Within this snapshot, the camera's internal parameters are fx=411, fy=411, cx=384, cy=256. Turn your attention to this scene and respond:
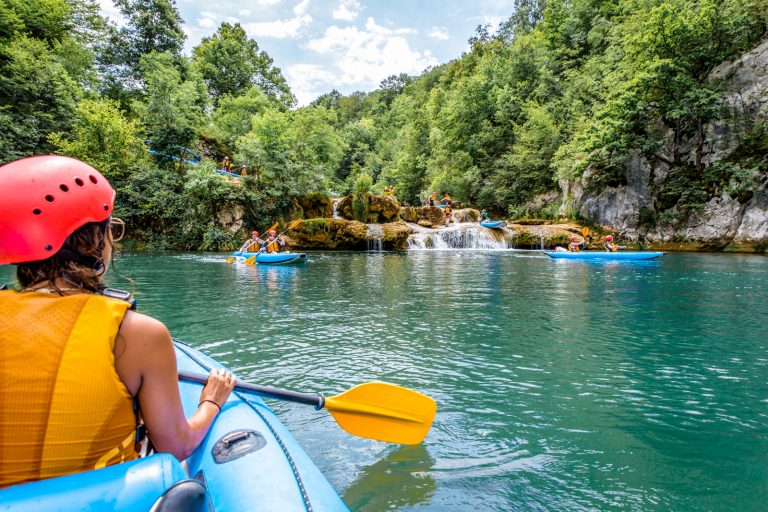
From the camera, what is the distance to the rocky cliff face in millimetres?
16797

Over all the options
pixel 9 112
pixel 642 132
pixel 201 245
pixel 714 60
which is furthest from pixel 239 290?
pixel 714 60

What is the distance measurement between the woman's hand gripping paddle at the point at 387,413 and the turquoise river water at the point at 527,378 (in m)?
0.16

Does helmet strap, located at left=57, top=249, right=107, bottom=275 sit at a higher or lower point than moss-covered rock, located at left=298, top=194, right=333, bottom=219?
lower

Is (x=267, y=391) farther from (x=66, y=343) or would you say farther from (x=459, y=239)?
(x=459, y=239)

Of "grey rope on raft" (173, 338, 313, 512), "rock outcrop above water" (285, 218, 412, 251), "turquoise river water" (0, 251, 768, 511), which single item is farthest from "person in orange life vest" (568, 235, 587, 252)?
"grey rope on raft" (173, 338, 313, 512)

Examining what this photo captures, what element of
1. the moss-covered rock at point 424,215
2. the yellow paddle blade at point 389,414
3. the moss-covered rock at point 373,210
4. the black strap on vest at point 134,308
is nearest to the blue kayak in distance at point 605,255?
the moss-covered rock at point 424,215

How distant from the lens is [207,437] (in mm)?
1716

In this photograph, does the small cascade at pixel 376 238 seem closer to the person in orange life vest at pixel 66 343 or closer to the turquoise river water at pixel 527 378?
the turquoise river water at pixel 527 378

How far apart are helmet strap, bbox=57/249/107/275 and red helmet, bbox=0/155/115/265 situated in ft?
0.11

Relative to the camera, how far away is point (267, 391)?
7.16 ft

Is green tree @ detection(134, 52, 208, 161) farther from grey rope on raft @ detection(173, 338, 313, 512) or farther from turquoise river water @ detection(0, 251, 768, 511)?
grey rope on raft @ detection(173, 338, 313, 512)

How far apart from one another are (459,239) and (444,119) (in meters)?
14.3

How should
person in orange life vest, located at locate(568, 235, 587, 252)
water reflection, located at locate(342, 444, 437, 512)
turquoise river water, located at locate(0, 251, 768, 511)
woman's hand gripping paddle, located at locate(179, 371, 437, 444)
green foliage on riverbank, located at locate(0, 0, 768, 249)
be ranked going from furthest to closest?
green foliage on riverbank, located at locate(0, 0, 768, 249)
person in orange life vest, located at locate(568, 235, 587, 252)
woman's hand gripping paddle, located at locate(179, 371, 437, 444)
turquoise river water, located at locate(0, 251, 768, 511)
water reflection, located at locate(342, 444, 437, 512)

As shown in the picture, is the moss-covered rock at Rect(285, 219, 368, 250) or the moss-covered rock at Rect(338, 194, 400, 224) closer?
the moss-covered rock at Rect(285, 219, 368, 250)
